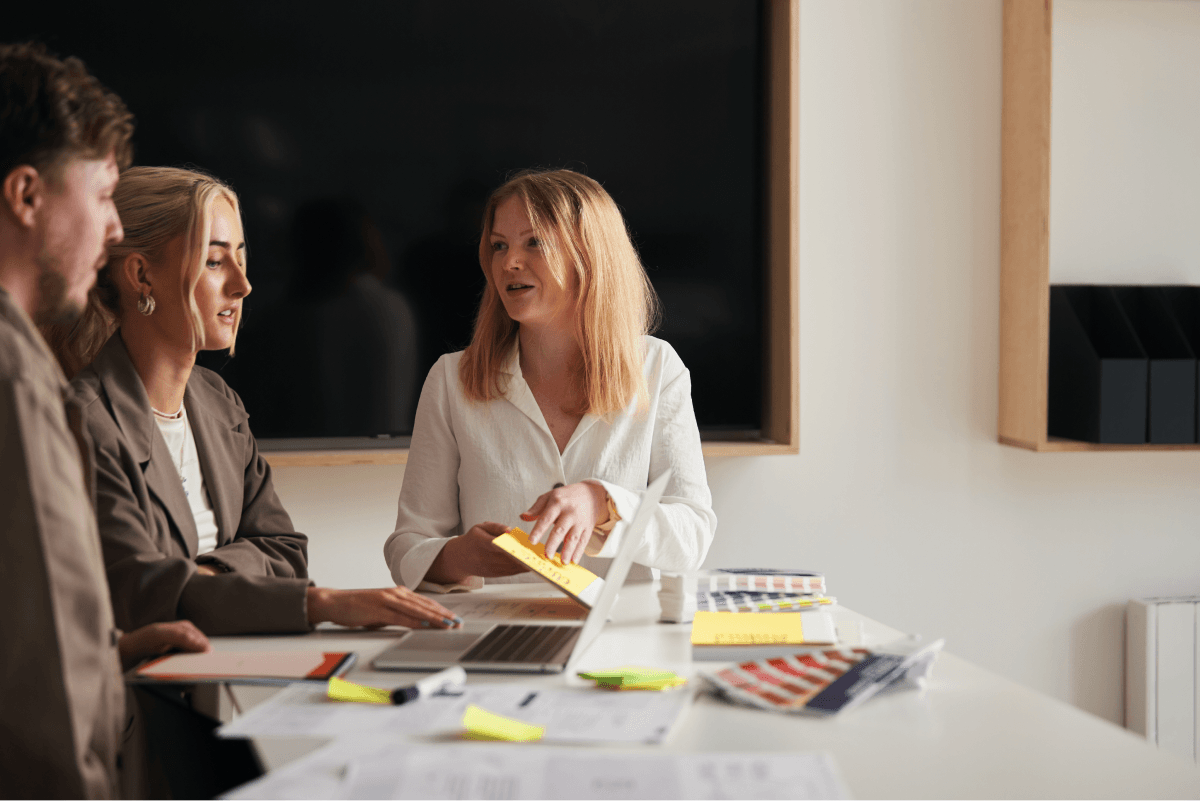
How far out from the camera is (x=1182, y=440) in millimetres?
2529

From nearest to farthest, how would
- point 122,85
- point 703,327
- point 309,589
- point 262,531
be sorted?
point 309,589, point 262,531, point 122,85, point 703,327

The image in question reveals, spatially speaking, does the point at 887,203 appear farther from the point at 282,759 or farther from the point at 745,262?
the point at 282,759

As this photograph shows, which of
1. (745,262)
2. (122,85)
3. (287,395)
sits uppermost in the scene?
(122,85)

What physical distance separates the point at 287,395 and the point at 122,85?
88cm

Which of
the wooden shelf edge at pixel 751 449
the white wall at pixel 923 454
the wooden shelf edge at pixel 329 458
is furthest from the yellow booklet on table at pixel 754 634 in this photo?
the white wall at pixel 923 454

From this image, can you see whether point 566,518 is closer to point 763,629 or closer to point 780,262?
point 763,629

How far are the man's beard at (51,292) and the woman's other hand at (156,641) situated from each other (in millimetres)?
435

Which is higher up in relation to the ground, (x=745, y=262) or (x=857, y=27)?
(x=857, y=27)

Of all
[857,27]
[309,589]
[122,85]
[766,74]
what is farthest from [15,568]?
[857,27]

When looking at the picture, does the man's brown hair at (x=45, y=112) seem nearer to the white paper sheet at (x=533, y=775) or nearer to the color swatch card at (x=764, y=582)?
the white paper sheet at (x=533, y=775)

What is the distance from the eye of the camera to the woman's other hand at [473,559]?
5.10 ft

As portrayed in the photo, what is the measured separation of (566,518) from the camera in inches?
60.1

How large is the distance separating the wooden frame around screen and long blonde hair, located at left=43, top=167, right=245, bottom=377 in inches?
32.0

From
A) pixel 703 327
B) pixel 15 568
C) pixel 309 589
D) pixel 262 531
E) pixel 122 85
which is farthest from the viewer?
pixel 703 327
